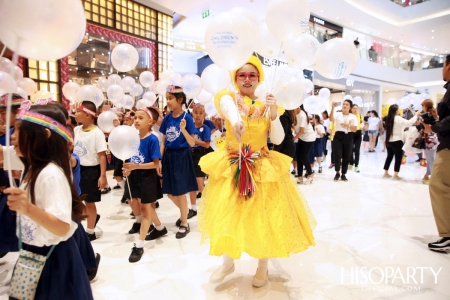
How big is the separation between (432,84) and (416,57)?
203cm

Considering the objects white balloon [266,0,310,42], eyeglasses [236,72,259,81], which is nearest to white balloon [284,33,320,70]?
white balloon [266,0,310,42]

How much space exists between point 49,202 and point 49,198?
0.02 m

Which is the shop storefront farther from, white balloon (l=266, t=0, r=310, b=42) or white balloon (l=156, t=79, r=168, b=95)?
white balloon (l=266, t=0, r=310, b=42)

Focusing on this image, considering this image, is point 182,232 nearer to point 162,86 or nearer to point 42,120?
point 42,120

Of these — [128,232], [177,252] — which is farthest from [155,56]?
[177,252]

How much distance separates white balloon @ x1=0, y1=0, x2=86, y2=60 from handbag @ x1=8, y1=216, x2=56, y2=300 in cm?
79

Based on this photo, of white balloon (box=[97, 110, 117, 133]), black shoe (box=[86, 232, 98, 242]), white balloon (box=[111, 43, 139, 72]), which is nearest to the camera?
black shoe (box=[86, 232, 98, 242])

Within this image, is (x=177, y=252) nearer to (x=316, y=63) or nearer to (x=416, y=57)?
(x=316, y=63)

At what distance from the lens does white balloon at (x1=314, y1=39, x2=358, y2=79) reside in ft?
6.31

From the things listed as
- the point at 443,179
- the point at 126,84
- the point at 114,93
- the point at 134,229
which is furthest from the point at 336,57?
the point at 126,84

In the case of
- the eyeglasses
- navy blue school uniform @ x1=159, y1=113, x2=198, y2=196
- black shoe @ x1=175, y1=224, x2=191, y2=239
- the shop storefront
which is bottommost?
black shoe @ x1=175, y1=224, x2=191, y2=239

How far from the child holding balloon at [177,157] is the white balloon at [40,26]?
67.5 inches

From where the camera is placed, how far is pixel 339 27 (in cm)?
1381

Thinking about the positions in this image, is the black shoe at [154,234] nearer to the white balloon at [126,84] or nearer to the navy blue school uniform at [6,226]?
the navy blue school uniform at [6,226]
